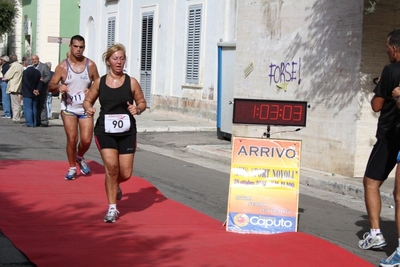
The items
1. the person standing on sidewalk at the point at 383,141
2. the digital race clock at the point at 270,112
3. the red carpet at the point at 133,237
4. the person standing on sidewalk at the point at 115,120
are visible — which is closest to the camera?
the red carpet at the point at 133,237

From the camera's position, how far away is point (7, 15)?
4466cm

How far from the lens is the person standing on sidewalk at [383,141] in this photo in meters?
7.29

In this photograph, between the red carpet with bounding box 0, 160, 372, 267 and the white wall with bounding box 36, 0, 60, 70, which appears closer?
the red carpet with bounding box 0, 160, 372, 267

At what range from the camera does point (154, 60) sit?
2703cm

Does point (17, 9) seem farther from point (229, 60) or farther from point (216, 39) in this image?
point (229, 60)

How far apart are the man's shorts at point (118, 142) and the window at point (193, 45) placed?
1536 centimetres

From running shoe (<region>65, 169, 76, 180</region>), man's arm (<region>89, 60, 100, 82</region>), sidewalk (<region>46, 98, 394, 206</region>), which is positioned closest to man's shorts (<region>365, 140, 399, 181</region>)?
sidewalk (<region>46, 98, 394, 206</region>)

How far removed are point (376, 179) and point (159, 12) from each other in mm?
19986

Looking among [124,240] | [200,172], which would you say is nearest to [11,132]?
[200,172]

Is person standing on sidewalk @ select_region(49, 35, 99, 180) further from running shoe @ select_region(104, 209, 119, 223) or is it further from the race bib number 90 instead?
running shoe @ select_region(104, 209, 119, 223)

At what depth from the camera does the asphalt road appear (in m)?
8.77

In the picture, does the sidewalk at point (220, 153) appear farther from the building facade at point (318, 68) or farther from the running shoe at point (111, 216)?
the running shoe at point (111, 216)

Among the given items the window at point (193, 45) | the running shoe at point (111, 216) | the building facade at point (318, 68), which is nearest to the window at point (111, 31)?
the window at point (193, 45)

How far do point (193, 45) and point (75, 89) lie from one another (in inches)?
528
